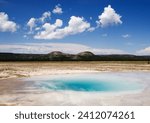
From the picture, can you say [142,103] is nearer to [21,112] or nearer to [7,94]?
[21,112]

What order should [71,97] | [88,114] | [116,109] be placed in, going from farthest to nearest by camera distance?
[71,97]
[116,109]
[88,114]

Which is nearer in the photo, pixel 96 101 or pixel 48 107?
pixel 48 107

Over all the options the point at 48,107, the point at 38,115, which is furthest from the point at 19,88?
the point at 38,115

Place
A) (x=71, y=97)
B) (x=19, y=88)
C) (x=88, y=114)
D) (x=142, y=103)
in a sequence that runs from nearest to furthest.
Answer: (x=88, y=114) → (x=142, y=103) → (x=71, y=97) → (x=19, y=88)

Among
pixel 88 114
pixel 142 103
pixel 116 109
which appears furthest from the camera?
pixel 142 103

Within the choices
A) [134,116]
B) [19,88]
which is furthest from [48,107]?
[19,88]

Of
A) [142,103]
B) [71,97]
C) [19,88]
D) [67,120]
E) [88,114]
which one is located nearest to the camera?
[67,120]

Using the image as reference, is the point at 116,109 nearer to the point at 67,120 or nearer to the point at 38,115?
the point at 67,120

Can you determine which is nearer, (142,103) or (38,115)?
(38,115)
